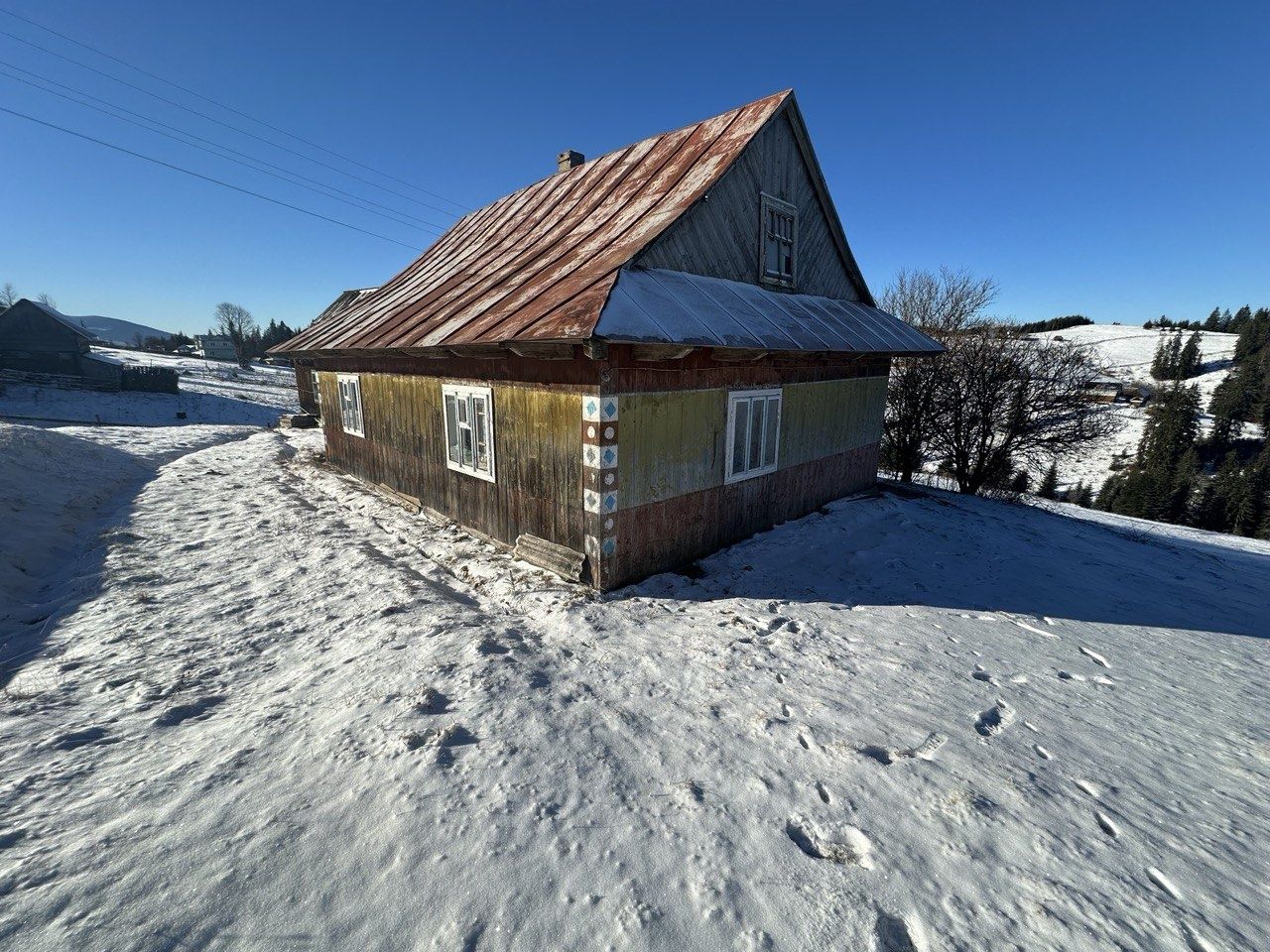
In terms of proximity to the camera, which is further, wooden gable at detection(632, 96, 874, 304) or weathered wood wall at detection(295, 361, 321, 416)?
weathered wood wall at detection(295, 361, 321, 416)

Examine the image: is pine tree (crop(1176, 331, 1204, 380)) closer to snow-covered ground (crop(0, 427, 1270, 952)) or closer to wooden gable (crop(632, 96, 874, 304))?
wooden gable (crop(632, 96, 874, 304))

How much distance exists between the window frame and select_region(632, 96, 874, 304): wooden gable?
216cm

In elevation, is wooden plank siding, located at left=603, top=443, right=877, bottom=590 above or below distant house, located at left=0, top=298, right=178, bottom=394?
below

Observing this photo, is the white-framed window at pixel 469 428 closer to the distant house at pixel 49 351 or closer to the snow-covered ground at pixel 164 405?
the snow-covered ground at pixel 164 405

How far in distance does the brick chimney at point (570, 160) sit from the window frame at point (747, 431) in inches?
352

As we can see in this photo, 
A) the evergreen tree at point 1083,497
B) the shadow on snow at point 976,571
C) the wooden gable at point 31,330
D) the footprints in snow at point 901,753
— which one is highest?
the wooden gable at point 31,330

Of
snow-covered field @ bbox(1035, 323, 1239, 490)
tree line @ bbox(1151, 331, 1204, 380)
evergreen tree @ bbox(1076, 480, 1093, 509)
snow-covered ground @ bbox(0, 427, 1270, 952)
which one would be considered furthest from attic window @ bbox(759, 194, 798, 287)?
tree line @ bbox(1151, 331, 1204, 380)

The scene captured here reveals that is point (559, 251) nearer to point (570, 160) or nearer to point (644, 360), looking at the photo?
point (644, 360)

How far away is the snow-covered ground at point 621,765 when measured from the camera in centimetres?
269

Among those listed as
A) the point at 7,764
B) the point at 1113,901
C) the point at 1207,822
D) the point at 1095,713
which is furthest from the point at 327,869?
the point at 1095,713

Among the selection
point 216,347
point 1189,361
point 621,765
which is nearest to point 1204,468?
point 1189,361

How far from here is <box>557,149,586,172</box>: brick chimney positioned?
1340 cm

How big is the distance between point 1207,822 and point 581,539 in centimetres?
609

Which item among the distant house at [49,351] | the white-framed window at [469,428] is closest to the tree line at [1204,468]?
the white-framed window at [469,428]
